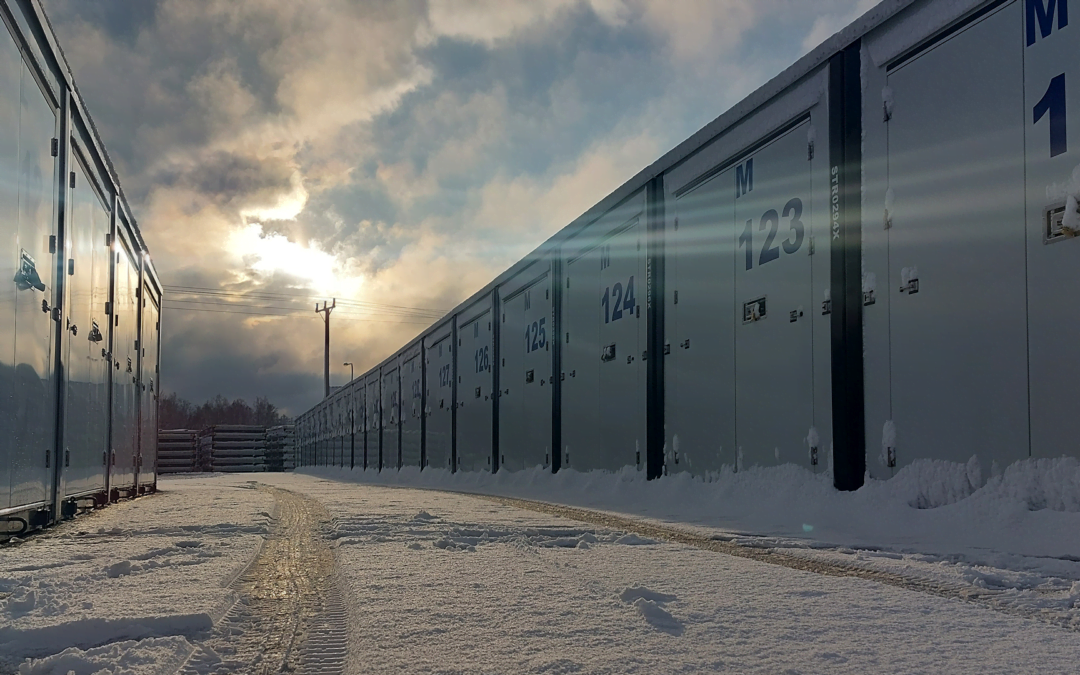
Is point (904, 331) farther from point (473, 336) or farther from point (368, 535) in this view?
point (473, 336)

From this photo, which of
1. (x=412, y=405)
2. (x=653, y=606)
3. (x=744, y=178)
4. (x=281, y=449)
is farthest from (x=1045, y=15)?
(x=281, y=449)

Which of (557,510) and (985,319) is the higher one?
(985,319)

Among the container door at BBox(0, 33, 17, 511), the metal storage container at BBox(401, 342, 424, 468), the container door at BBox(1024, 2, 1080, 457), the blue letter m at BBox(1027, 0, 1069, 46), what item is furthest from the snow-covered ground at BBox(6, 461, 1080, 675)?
the metal storage container at BBox(401, 342, 424, 468)

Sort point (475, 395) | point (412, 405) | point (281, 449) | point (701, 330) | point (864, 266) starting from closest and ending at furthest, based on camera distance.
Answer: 1. point (864, 266)
2. point (701, 330)
3. point (475, 395)
4. point (412, 405)
5. point (281, 449)

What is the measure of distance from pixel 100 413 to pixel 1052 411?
29.5 feet

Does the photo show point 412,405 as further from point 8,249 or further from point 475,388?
point 8,249

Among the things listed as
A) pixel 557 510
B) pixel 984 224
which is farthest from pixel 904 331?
pixel 557 510

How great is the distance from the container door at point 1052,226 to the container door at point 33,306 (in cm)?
714

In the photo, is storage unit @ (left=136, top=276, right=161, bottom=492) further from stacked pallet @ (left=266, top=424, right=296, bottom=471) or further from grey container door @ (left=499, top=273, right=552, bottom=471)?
stacked pallet @ (left=266, top=424, right=296, bottom=471)

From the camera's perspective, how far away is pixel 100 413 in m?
9.48

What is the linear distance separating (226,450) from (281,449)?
7.43 metres

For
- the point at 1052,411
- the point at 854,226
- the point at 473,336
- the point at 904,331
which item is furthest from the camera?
the point at 473,336

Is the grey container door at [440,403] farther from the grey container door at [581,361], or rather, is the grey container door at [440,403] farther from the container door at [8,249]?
the container door at [8,249]

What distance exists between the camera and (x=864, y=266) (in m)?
8.48
